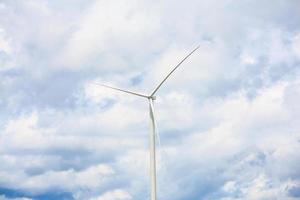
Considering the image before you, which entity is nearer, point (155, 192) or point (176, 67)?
point (155, 192)

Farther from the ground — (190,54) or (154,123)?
(190,54)

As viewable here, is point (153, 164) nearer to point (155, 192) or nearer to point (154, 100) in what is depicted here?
point (155, 192)

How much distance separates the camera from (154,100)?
99688 mm

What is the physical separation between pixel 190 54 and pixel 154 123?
1144 cm

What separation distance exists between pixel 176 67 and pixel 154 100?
606 centimetres

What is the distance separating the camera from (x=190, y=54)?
9844 centimetres

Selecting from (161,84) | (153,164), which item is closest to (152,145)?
(153,164)

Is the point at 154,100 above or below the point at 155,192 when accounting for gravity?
above

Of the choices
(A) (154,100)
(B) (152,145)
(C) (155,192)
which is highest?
(A) (154,100)

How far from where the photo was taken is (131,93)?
99.4 metres

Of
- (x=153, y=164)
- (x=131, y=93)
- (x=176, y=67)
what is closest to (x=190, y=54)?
(x=176, y=67)

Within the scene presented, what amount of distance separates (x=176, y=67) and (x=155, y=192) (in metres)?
19.6

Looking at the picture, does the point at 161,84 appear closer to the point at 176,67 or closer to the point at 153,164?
the point at 176,67

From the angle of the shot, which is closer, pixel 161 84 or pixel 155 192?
pixel 155 192
